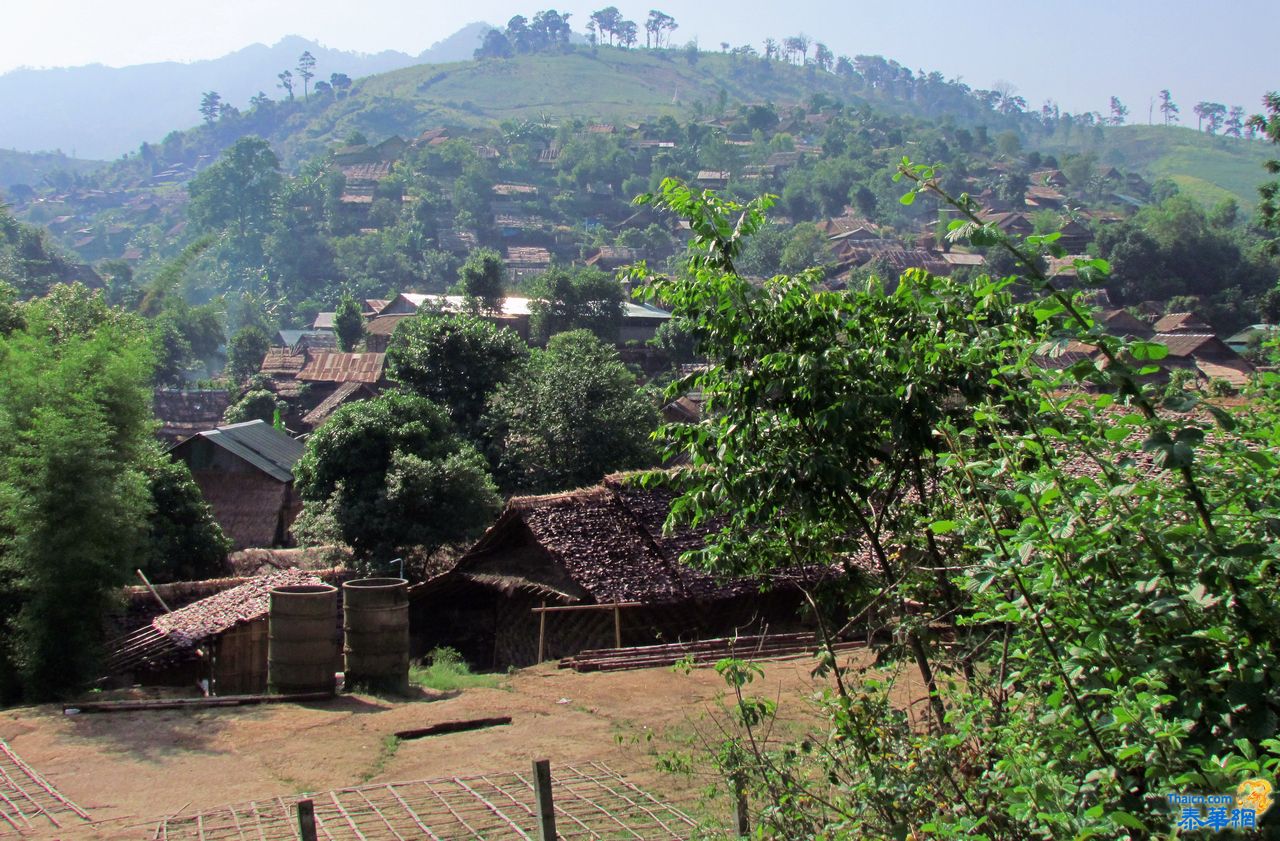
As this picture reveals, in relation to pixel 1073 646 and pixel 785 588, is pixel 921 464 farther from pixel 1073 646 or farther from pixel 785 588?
pixel 785 588

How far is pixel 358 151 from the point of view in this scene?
121000 millimetres

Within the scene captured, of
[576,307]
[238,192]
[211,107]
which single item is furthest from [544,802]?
[211,107]

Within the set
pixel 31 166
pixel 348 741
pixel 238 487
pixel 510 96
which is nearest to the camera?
pixel 348 741

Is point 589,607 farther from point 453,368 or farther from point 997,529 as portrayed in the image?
A: point 453,368

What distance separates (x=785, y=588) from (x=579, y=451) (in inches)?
396

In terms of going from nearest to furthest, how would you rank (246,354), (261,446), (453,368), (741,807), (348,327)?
1. (741,807)
2. (453,368)
3. (261,446)
4. (348,327)
5. (246,354)

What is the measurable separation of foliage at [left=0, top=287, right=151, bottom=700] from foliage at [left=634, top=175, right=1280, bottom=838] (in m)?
8.83

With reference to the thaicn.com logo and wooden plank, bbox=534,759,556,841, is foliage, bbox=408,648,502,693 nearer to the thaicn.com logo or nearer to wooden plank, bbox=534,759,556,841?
wooden plank, bbox=534,759,556,841

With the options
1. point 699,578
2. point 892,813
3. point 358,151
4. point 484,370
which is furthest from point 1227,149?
point 892,813

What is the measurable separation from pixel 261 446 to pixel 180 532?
950 centimetres

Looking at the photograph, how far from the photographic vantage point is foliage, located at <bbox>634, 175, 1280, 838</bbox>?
104 inches

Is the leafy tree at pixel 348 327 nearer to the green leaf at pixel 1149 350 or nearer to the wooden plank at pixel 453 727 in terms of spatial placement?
the wooden plank at pixel 453 727

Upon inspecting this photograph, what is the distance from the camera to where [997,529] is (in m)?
3.29

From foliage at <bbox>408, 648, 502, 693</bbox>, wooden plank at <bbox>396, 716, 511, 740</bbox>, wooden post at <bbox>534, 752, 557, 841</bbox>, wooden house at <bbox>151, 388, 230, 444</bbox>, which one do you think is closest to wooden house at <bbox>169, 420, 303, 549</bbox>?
foliage at <bbox>408, 648, 502, 693</bbox>
